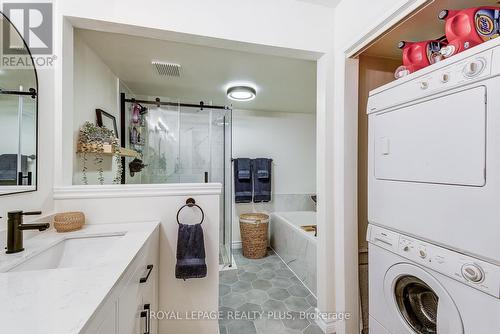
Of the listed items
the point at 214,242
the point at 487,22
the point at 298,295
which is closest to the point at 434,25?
the point at 487,22

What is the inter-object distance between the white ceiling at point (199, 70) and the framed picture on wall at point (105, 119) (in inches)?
19.0

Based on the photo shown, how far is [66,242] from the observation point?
1107 mm

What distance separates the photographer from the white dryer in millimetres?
795

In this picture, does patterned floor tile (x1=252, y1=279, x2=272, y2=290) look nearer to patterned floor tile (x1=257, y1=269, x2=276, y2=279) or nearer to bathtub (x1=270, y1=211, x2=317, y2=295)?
patterned floor tile (x1=257, y1=269, x2=276, y2=279)

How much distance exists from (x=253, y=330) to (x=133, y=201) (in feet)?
4.42

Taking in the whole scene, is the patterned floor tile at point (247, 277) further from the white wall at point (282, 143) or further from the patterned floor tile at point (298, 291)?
the white wall at point (282, 143)

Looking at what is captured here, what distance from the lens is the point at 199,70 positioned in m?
2.18

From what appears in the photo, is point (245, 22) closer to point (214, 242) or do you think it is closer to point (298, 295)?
point (214, 242)

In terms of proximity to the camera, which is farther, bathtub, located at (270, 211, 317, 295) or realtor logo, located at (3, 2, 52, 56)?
bathtub, located at (270, 211, 317, 295)

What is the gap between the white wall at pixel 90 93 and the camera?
1.61m

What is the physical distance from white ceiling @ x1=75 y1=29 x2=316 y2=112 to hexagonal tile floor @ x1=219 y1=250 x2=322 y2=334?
225cm

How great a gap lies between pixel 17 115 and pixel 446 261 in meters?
2.08

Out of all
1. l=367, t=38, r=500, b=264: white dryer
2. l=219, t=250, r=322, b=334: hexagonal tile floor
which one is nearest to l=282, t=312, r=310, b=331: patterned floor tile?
l=219, t=250, r=322, b=334: hexagonal tile floor

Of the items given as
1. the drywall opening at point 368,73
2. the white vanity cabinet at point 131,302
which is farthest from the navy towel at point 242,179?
the white vanity cabinet at point 131,302
